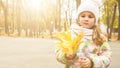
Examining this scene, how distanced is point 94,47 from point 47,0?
62092 millimetres

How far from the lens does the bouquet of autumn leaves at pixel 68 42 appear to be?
3385mm

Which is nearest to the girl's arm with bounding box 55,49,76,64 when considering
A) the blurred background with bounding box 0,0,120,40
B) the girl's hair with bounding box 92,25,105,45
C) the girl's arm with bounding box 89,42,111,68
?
the girl's arm with bounding box 89,42,111,68

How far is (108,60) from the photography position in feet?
11.5

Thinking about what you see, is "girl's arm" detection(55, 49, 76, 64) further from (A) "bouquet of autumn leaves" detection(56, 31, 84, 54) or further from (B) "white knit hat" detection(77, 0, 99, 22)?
(B) "white knit hat" detection(77, 0, 99, 22)

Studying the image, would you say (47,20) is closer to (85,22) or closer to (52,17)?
(52,17)

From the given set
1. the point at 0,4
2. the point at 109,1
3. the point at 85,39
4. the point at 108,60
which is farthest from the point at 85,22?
the point at 0,4

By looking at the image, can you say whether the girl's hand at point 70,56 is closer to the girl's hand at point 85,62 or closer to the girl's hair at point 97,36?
the girl's hand at point 85,62

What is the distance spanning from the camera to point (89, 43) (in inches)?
141

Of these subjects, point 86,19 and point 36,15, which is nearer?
point 86,19

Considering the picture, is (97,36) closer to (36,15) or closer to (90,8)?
(90,8)

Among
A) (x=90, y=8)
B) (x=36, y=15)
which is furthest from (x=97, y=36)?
(x=36, y=15)

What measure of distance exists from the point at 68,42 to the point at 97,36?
28 cm

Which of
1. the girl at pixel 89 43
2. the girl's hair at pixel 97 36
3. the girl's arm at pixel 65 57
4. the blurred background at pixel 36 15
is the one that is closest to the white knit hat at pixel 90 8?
the girl at pixel 89 43

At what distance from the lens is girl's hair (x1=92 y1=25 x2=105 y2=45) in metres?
3.54
